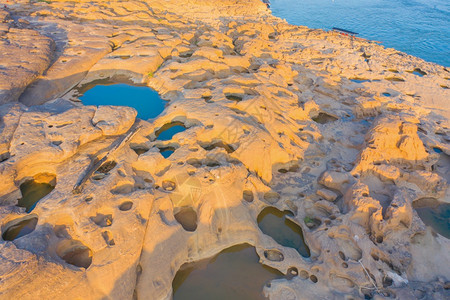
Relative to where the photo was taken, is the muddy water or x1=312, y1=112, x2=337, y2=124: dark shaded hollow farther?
x1=312, y1=112, x2=337, y2=124: dark shaded hollow

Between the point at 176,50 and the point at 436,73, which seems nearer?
the point at 176,50

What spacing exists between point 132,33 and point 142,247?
40.9 feet

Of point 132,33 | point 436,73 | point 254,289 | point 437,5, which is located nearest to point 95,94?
point 132,33

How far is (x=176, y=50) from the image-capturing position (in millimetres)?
12828

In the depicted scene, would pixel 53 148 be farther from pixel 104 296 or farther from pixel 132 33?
pixel 132 33

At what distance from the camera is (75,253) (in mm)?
5176

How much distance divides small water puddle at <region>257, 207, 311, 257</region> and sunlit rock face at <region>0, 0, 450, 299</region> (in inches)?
1.4

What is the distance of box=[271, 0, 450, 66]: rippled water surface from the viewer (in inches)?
823

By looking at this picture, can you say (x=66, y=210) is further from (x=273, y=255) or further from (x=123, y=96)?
(x=123, y=96)

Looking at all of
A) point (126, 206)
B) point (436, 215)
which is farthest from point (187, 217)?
point (436, 215)

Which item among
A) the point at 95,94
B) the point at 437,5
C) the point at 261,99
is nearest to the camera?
the point at 261,99

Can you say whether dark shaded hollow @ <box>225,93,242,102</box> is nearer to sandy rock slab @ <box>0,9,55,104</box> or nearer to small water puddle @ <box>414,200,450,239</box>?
small water puddle @ <box>414,200,450,239</box>

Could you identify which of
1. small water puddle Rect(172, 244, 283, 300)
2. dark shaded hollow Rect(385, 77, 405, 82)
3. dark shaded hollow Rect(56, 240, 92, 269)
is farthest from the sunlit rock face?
dark shaded hollow Rect(385, 77, 405, 82)

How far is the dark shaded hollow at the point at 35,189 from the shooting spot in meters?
6.08
